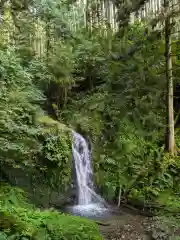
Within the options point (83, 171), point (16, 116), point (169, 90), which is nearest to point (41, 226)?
point (16, 116)

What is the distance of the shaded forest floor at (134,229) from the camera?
7.41 meters

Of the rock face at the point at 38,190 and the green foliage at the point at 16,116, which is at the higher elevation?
the green foliage at the point at 16,116

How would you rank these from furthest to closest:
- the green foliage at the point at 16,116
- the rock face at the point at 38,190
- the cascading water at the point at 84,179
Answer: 1. the cascading water at the point at 84,179
2. the rock face at the point at 38,190
3. the green foliage at the point at 16,116

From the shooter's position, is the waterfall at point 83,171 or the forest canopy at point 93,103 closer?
the forest canopy at point 93,103

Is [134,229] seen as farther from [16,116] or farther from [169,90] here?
[169,90]

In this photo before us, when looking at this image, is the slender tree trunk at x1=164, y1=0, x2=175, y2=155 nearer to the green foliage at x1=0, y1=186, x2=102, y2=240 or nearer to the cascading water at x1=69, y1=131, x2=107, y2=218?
the cascading water at x1=69, y1=131, x2=107, y2=218

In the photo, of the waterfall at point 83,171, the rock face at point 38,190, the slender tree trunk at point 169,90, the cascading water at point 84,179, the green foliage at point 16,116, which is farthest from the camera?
the slender tree trunk at point 169,90

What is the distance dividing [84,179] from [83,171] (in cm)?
26

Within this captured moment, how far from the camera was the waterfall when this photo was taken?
1038cm

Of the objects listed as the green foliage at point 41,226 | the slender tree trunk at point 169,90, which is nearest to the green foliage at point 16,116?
the green foliage at point 41,226

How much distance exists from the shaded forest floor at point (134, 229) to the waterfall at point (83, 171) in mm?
1553

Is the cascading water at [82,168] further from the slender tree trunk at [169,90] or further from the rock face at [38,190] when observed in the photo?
the slender tree trunk at [169,90]

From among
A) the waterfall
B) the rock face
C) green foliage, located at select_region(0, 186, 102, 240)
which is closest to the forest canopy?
the rock face

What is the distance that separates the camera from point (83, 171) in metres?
Answer: 10.9
